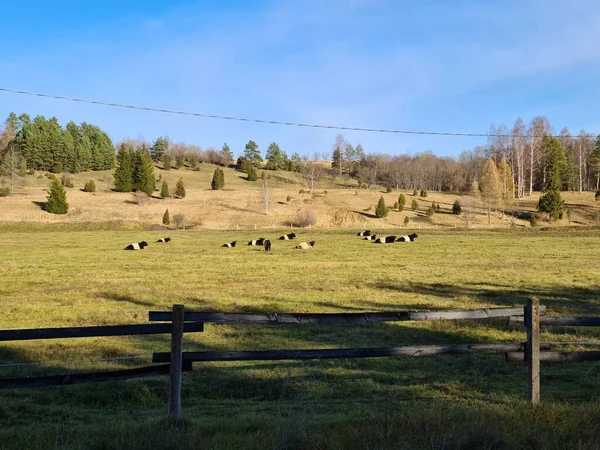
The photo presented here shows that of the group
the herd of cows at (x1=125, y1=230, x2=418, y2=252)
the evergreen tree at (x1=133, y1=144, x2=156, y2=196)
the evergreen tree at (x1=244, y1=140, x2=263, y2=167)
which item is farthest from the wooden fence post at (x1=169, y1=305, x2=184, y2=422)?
the evergreen tree at (x1=244, y1=140, x2=263, y2=167)

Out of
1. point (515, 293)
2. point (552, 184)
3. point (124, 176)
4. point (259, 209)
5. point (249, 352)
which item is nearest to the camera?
point (249, 352)

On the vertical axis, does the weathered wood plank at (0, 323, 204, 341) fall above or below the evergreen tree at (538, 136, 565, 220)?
below

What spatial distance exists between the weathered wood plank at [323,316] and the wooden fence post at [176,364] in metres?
0.10

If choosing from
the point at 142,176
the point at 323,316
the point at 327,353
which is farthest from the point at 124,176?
the point at 327,353

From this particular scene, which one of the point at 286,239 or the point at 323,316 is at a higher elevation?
the point at 323,316

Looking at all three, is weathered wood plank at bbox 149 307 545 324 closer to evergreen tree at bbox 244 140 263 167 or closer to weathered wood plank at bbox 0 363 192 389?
weathered wood plank at bbox 0 363 192 389

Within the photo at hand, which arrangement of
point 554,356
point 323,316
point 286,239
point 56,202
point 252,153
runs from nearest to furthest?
point 323,316 < point 554,356 < point 286,239 < point 56,202 < point 252,153

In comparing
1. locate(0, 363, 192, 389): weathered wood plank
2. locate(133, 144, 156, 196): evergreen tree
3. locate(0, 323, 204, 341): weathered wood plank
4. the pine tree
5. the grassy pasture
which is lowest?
the grassy pasture

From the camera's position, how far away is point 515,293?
16156 mm

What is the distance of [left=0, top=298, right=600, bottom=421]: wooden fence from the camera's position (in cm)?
532

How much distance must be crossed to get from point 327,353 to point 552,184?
7912 cm

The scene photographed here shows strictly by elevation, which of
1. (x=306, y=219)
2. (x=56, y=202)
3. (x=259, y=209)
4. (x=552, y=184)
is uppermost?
(x=552, y=184)

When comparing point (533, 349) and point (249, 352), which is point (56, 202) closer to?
point (249, 352)

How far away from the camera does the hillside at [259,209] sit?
213 ft
